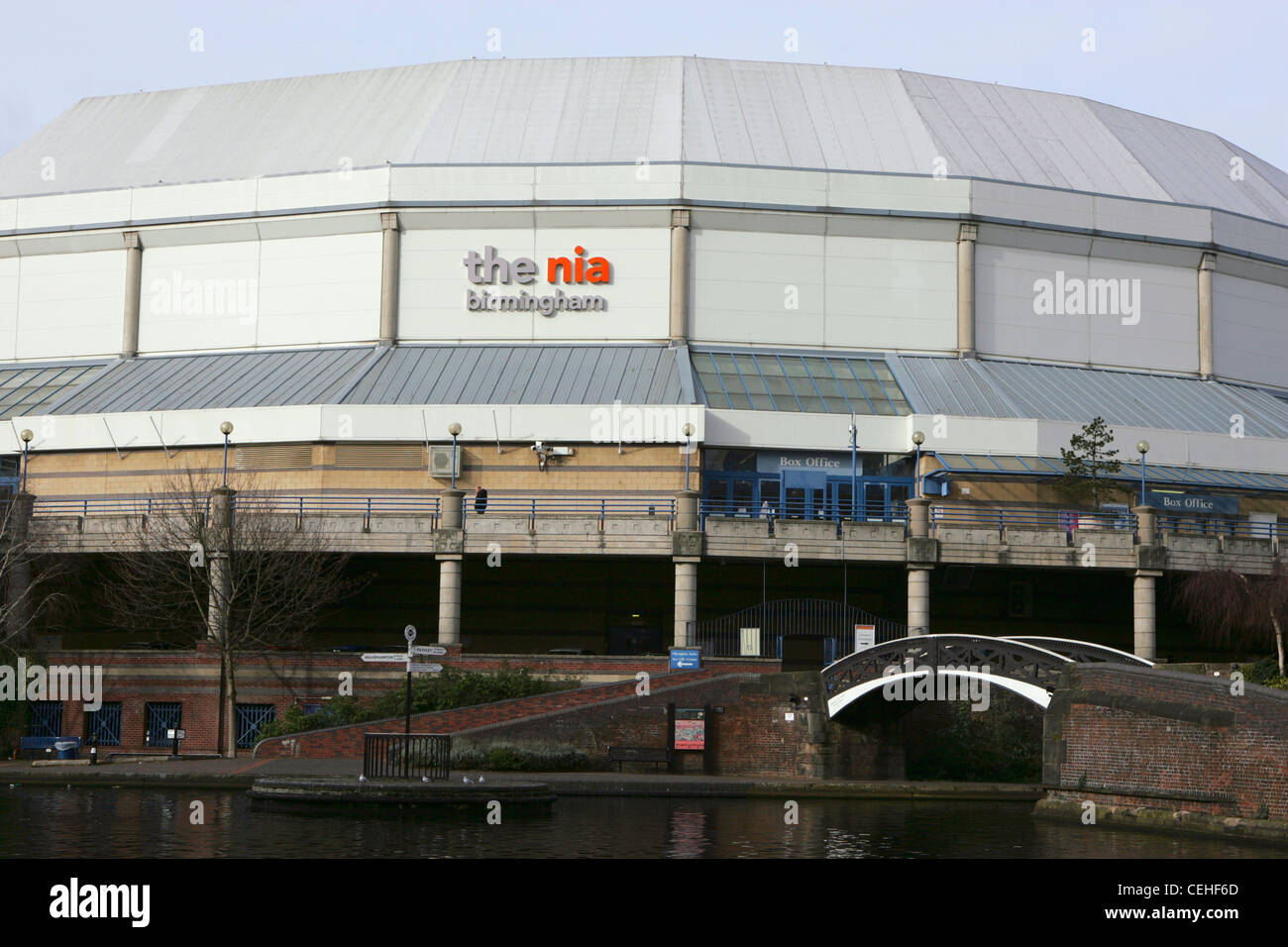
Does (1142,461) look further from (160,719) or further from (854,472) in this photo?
(160,719)

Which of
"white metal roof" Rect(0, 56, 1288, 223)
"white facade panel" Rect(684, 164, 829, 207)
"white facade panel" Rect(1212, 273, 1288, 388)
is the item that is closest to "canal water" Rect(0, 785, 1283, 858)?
"white facade panel" Rect(684, 164, 829, 207)

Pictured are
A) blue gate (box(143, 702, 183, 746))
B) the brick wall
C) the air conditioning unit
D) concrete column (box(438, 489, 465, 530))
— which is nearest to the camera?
the brick wall

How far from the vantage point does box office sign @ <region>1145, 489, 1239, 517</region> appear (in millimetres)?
54312

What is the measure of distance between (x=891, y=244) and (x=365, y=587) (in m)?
23.1

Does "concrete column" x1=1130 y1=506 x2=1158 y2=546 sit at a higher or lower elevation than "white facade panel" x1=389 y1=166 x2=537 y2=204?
lower

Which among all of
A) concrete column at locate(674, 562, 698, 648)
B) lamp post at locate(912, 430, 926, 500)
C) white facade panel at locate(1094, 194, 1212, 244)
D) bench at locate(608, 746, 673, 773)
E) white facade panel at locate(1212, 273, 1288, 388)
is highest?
white facade panel at locate(1094, 194, 1212, 244)

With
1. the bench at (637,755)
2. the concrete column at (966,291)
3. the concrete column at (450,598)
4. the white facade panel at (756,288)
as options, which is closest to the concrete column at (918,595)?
the bench at (637,755)

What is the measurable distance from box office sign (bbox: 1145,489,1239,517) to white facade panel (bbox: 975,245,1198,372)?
8.03 m

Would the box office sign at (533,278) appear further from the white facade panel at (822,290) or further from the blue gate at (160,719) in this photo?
the blue gate at (160,719)

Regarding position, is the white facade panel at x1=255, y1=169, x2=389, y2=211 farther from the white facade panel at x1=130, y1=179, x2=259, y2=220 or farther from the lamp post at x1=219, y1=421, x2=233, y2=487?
the lamp post at x1=219, y1=421, x2=233, y2=487

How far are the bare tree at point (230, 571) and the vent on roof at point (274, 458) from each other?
3919 mm

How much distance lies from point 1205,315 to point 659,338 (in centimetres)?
2160
